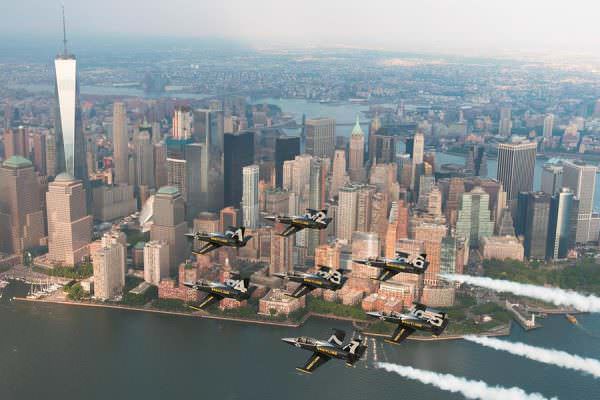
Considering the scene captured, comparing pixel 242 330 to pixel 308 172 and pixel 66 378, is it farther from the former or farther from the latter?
pixel 308 172

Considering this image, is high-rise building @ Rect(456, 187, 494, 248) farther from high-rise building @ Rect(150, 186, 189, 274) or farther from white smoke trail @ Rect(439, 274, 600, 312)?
high-rise building @ Rect(150, 186, 189, 274)

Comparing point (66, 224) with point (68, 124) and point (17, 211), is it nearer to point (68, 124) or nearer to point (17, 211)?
point (17, 211)

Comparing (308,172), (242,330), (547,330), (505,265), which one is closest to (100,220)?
(308,172)

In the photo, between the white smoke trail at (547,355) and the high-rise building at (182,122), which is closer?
the white smoke trail at (547,355)

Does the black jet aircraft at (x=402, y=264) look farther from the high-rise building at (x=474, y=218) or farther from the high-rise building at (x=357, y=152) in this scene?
the high-rise building at (x=357, y=152)

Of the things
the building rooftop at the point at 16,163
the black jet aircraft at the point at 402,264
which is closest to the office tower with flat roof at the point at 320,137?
the building rooftop at the point at 16,163

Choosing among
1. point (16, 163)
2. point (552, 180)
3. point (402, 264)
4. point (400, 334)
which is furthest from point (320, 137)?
point (400, 334)

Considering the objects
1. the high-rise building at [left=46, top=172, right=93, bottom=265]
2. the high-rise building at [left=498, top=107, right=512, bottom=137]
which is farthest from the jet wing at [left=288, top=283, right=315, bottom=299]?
the high-rise building at [left=498, top=107, right=512, bottom=137]
